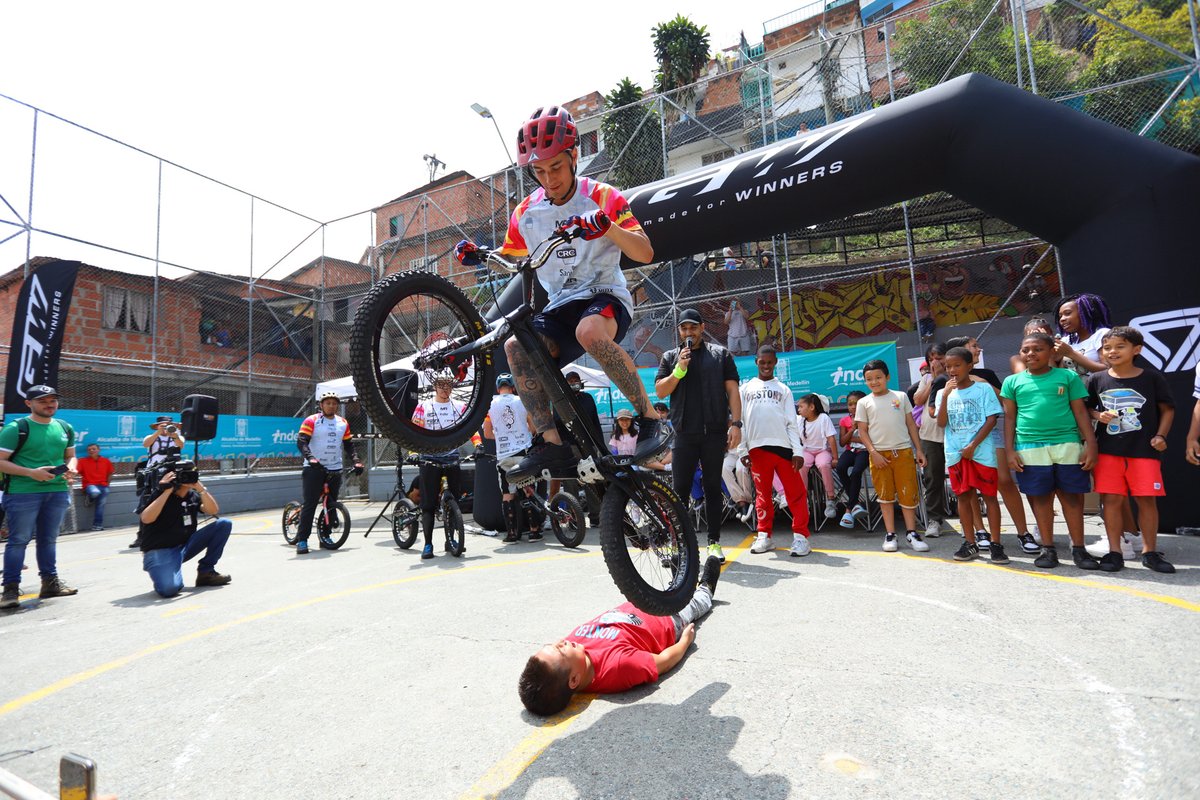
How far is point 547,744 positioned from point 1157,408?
5.10 m

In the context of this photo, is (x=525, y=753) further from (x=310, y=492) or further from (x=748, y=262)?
(x=748, y=262)

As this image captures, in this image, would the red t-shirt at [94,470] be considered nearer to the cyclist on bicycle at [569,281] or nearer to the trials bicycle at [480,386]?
the trials bicycle at [480,386]

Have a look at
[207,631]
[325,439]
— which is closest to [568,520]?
[325,439]

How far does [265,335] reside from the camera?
16625 millimetres

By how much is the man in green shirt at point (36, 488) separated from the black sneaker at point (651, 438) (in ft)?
18.8

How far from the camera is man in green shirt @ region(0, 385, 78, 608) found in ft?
17.4

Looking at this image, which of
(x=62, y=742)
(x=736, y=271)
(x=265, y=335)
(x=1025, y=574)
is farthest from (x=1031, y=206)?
(x=265, y=335)

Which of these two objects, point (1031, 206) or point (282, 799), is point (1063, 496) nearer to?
point (1031, 206)

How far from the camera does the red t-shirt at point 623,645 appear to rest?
273cm

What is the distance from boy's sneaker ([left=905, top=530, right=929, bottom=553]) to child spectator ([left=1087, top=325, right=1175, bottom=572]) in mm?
1305

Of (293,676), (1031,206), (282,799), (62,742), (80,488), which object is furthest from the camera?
(80,488)

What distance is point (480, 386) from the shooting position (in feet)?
10.3

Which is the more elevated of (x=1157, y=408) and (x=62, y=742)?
(x=1157, y=408)

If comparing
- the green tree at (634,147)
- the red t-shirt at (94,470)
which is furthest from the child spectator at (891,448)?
the red t-shirt at (94,470)
